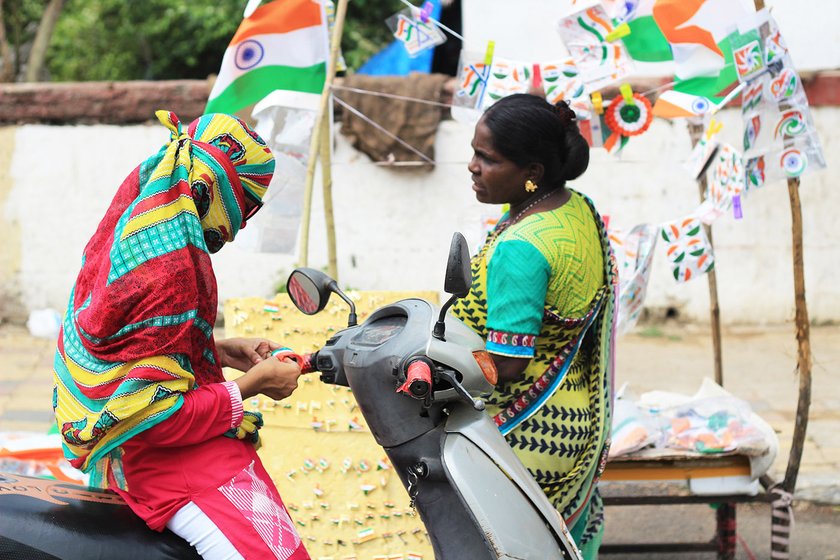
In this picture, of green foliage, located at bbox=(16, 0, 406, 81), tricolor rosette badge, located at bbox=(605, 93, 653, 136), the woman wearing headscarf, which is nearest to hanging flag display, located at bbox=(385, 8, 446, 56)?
→ tricolor rosette badge, located at bbox=(605, 93, 653, 136)

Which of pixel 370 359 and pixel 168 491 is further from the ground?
pixel 370 359

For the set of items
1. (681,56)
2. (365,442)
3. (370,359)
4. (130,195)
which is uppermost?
(681,56)

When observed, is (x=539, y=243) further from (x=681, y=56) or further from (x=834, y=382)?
(x=834, y=382)

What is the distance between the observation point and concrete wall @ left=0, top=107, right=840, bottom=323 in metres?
7.51

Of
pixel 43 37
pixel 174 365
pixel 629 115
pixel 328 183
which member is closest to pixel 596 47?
pixel 629 115

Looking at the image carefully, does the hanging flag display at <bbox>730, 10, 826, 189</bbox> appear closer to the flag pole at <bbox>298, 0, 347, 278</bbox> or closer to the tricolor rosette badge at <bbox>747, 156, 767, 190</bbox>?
the tricolor rosette badge at <bbox>747, 156, 767, 190</bbox>

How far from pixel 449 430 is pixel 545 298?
2.00ft

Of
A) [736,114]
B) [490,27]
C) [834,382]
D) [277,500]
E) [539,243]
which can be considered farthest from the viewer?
[490,27]

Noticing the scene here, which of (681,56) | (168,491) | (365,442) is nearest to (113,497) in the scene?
(168,491)

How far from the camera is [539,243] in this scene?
103 inches

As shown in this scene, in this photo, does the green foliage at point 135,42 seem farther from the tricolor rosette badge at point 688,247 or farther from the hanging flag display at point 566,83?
the tricolor rosette badge at point 688,247

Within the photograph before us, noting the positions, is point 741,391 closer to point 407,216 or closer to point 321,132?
point 407,216

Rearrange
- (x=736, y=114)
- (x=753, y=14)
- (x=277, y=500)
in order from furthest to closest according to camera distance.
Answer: (x=736, y=114), (x=753, y=14), (x=277, y=500)

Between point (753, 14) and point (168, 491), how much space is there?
259 cm
